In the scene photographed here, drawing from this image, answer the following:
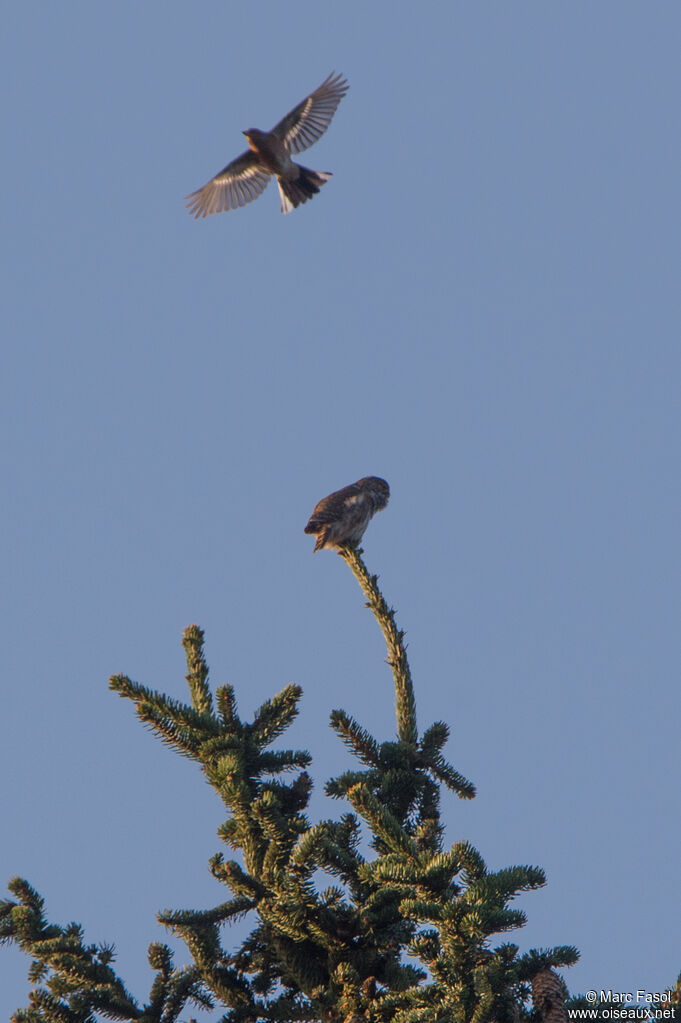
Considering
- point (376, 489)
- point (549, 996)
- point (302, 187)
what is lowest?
point (549, 996)

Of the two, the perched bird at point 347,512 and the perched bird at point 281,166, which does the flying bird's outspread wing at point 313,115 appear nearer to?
the perched bird at point 281,166

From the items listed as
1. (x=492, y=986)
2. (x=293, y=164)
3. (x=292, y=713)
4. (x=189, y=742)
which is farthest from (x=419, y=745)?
(x=293, y=164)

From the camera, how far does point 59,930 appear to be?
13.1 feet

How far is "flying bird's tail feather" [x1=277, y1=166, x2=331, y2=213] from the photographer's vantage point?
40.0ft

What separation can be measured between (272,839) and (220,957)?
510 millimetres

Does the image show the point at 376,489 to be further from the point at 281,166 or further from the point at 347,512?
the point at 281,166

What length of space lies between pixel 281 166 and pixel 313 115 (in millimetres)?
610

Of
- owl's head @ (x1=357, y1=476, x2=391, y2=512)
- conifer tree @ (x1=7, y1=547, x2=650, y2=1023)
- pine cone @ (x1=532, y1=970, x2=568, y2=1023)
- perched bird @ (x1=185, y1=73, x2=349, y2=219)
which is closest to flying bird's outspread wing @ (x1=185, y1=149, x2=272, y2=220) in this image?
perched bird @ (x1=185, y1=73, x2=349, y2=219)

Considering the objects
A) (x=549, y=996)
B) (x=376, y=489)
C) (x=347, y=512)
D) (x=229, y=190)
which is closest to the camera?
(x=549, y=996)

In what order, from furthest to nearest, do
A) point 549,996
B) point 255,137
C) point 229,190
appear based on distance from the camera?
1. point 229,190
2. point 255,137
3. point 549,996

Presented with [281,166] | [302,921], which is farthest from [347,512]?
[281,166]

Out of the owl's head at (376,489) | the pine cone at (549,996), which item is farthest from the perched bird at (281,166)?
the pine cone at (549,996)

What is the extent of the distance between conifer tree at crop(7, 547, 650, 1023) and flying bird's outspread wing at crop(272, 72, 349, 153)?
883 cm

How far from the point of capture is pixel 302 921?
3.67 meters
